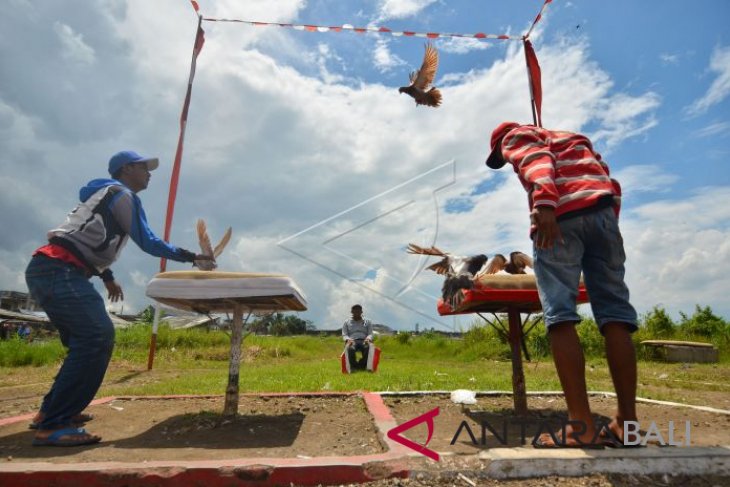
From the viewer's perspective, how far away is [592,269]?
9.14ft

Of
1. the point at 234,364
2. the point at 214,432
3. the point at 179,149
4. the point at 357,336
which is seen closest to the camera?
the point at 214,432

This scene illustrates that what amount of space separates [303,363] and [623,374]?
12.6 meters

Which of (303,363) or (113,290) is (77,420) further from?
(303,363)

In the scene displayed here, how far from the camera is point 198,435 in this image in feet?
10.4

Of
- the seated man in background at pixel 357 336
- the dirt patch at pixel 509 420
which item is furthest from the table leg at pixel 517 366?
the seated man in background at pixel 357 336

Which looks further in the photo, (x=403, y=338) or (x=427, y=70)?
(x=403, y=338)

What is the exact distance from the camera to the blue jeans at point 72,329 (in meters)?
3.16

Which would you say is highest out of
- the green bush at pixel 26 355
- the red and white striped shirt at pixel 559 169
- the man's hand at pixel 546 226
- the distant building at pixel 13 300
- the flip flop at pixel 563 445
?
the distant building at pixel 13 300

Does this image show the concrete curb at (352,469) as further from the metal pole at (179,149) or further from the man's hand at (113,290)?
the metal pole at (179,149)

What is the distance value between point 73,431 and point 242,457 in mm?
1300

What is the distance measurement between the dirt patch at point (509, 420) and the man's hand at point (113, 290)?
7.91ft

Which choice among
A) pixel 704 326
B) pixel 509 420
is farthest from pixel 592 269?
pixel 704 326

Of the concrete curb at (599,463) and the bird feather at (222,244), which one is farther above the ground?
the bird feather at (222,244)

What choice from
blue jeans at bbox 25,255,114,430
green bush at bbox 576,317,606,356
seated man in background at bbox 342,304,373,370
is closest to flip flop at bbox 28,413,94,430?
blue jeans at bbox 25,255,114,430
